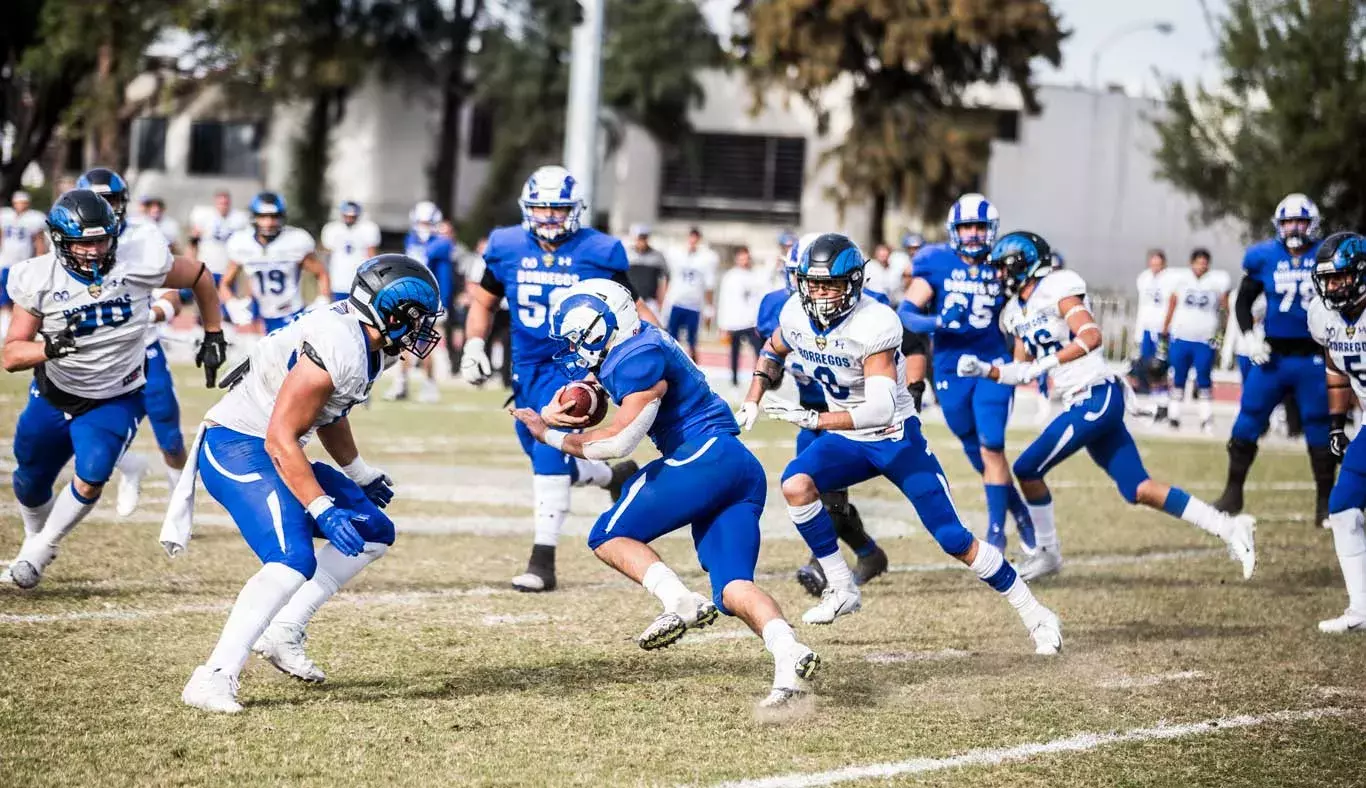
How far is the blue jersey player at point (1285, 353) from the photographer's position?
10.3 metres

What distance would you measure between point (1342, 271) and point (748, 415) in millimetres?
2878

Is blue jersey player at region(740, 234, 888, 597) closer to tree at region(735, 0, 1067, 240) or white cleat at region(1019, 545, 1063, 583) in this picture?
white cleat at region(1019, 545, 1063, 583)

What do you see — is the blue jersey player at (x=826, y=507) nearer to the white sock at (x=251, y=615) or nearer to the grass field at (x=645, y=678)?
the grass field at (x=645, y=678)

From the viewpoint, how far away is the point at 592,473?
8.23 m

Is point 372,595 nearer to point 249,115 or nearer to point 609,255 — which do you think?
point 609,255

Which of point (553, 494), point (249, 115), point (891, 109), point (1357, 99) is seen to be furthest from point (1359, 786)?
point (249, 115)

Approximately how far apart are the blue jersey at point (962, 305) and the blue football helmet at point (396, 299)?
163 inches

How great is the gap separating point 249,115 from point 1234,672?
35271 mm

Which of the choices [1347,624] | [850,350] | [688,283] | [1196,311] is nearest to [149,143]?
[688,283]

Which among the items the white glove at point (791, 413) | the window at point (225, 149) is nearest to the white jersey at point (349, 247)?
the white glove at point (791, 413)

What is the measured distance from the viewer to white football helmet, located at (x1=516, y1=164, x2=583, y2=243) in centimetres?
784

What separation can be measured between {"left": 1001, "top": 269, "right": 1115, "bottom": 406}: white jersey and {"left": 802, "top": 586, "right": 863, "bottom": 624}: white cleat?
2.02 metres

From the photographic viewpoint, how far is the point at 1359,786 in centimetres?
500

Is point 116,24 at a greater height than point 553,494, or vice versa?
point 116,24
